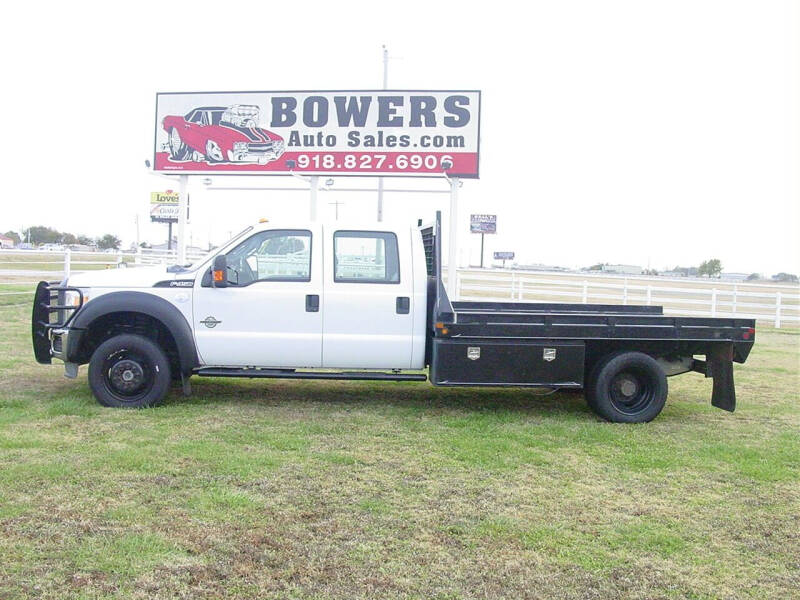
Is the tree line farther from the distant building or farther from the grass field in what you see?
the grass field

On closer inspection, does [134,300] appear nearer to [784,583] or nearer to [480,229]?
[784,583]

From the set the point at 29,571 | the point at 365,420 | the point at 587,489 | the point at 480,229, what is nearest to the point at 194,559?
the point at 29,571

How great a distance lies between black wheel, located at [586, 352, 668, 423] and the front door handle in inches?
112

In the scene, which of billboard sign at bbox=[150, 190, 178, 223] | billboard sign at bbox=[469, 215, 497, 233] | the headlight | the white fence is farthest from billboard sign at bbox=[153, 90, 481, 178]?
billboard sign at bbox=[150, 190, 178, 223]

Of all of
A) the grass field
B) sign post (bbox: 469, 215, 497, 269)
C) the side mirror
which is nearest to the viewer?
the grass field

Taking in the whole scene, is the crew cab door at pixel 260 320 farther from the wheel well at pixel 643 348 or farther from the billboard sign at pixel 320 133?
the billboard sign at pixel 320 133

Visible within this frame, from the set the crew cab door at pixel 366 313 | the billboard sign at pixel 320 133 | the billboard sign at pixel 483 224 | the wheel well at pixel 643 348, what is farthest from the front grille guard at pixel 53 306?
the billboard sign at pixel 483 224

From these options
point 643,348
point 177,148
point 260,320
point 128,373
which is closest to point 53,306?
point 128,373

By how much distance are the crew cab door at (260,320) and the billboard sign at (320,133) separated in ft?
26.7

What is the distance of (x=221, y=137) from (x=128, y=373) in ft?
31.4

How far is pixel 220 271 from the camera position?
7.25 metres

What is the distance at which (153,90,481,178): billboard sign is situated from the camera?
14.9 meters

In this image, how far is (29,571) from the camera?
12.2ft

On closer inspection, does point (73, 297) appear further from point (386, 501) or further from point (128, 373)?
point (386, 501)
